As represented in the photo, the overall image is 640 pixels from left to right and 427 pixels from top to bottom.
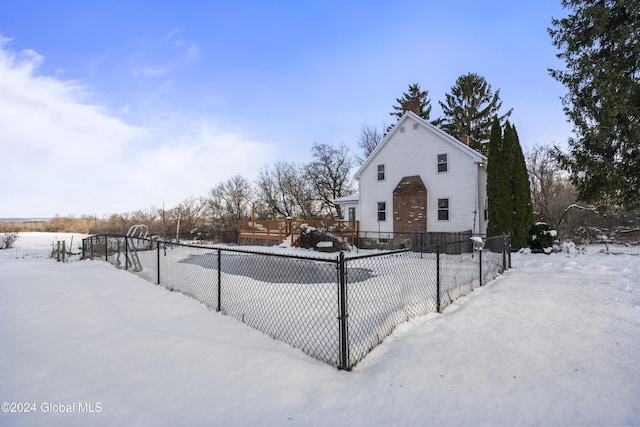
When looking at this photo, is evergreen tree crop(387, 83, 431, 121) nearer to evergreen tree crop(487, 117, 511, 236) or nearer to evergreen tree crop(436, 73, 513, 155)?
evergreen tree crop(436, 73, 513, 155)

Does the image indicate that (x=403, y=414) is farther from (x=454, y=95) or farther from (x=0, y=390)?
(x=454, y=95)

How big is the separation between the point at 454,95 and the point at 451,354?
33.0m

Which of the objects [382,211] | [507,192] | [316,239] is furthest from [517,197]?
[316,239]

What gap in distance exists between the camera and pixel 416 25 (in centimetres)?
1078

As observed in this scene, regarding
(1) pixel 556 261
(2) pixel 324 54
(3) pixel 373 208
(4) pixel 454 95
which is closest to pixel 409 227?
(3) pixel 373 208

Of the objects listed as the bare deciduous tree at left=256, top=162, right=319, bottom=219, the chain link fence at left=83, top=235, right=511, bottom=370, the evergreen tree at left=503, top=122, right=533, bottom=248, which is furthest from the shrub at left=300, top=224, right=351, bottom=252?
the bare deciduous tree at left=256, top=162, right=319, bottom=219

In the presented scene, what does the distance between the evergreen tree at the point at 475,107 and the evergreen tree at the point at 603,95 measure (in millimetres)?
18709

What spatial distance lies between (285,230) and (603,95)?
1546 cm

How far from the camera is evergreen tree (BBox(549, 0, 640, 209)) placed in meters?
9.58

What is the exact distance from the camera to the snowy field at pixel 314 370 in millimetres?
2457

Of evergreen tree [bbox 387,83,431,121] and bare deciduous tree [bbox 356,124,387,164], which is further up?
evergreen tree [bbox 387,83,431,121]

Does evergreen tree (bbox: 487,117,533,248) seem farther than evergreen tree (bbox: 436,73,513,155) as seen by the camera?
No

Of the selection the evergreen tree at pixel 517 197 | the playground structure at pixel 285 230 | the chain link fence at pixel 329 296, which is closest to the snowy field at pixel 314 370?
the chain link fence at pixel 329 296

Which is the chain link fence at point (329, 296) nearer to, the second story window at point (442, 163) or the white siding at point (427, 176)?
the white siding at point (427, 176)
